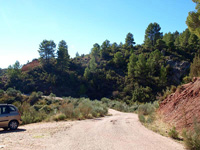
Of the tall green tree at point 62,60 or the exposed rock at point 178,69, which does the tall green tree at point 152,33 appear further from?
the tall green tree at point 62,60

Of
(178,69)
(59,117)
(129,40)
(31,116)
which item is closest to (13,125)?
(31,116)

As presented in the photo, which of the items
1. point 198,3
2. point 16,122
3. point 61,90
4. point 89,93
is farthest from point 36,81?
point 198,3

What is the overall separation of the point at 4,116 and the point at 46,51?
66824 mm

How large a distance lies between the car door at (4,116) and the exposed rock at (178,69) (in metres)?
54.8

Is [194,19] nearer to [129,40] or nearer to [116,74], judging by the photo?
[116,74]

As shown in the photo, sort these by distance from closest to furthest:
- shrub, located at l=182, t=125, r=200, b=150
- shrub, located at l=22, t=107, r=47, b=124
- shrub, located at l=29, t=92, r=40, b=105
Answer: shrub, located at l=182, t=125, r=200, b=150
shrub, located at l=22, t=107, r=47, b=124
shrub, located at l=29, t=92, r=40, b=105

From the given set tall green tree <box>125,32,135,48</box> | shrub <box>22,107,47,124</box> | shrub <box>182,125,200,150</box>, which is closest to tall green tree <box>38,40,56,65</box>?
tall green tree <box>125,32,135,48</box>

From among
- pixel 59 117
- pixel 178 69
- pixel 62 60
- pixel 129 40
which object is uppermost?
pixel 129 40

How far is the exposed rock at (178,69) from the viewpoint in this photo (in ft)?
193

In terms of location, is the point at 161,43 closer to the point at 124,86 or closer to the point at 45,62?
the point at 124,86

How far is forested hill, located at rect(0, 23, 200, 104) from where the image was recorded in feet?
186

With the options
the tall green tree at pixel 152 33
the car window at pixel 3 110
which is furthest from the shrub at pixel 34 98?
the tall green tree at pixel 152 33

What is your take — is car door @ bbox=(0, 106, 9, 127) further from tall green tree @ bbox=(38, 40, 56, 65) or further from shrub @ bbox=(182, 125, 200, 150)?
tall green tree @ bbox=(38, 40, 56, 65)

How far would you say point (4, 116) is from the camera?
33.9 ft
